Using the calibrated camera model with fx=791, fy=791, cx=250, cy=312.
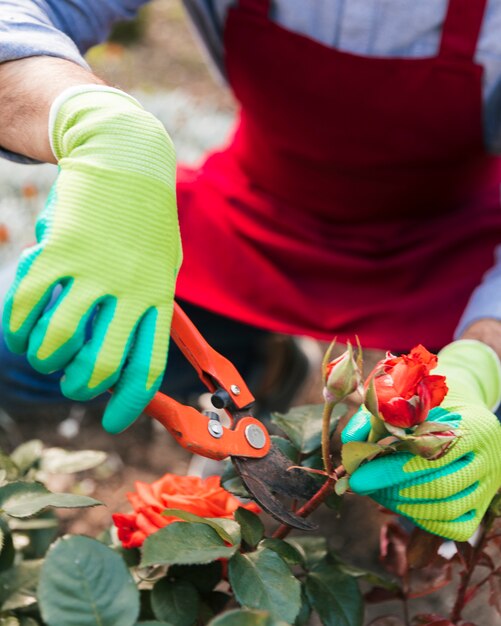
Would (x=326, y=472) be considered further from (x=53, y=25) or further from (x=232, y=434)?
(x=53, y=25)

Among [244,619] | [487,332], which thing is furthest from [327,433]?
[487,332]

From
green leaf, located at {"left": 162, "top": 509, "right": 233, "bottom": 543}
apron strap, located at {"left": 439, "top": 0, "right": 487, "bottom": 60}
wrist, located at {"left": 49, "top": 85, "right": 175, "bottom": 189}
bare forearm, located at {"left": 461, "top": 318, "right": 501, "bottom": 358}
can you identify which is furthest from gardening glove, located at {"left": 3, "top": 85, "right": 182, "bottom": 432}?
apron strap, located at {"left": 439, "top": 0, "right": 487, "bottom": 60}

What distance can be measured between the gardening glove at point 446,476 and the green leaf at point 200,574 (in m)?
0.21

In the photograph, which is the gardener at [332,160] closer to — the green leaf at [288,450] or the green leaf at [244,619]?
the green leaf at [288,450]

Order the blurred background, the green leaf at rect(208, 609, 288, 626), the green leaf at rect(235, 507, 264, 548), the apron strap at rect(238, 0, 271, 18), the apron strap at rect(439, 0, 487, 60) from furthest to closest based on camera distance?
1. the blurred background
2. the apron strap at rect(238, 0, 271, 18)
3. the apron strap at rect(439, 0, 487, 60)
4. the green leaf at rect(235, 507, 264, 548)
5. the green leaf at rect(208, 609, 288, 626)

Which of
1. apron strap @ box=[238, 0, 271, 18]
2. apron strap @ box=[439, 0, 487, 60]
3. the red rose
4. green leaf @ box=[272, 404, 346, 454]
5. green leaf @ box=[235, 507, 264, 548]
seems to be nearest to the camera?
the red rose

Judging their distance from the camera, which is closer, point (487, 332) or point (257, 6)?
point (487, 332)

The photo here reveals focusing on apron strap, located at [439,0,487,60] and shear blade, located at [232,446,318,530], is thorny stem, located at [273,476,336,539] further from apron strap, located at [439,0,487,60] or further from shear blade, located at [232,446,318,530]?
apron strap, located at [439,0,487,60]

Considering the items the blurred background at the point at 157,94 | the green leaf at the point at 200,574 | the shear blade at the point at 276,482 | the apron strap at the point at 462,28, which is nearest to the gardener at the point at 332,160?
the apron strap at the point at 462,28

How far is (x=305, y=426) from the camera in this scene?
1017mm

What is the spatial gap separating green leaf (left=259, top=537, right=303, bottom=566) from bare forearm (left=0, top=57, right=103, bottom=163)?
587mm

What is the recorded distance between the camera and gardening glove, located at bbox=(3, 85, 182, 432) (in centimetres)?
83

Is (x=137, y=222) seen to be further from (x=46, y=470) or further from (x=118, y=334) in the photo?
(x=46, y=470)

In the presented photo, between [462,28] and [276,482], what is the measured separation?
0.95 m
